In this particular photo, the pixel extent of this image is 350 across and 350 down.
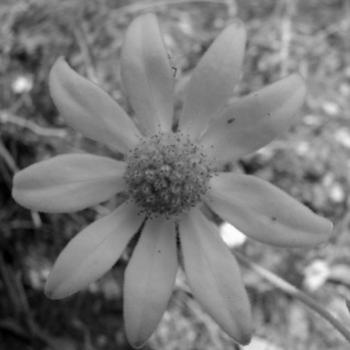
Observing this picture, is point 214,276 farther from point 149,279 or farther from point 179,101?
point 179,101

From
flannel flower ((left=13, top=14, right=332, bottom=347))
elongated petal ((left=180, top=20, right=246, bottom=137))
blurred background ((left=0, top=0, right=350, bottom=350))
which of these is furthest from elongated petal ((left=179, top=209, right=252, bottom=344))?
blurred background ((left=0, top=0, right=350, bottom=350))

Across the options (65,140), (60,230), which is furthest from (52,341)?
(65,140)

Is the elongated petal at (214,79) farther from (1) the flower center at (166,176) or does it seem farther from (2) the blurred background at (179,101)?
(2) the blurred background at (179,101)

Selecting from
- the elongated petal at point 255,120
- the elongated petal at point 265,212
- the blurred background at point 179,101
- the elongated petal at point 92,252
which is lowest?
the blurred background at point 179,101

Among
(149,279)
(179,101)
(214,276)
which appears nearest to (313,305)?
(214,276)

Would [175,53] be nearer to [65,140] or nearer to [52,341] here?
[65,140]

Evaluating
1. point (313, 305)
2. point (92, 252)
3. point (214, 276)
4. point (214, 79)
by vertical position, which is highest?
point (214, 79)

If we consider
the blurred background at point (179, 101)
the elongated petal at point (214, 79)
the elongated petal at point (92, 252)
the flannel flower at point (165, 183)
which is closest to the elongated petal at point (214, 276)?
the flannel flower at point (165, 183)
